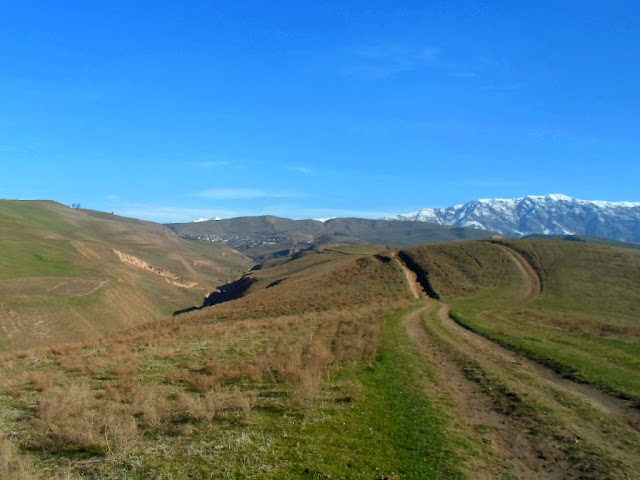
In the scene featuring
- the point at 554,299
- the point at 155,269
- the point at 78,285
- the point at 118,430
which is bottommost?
the point at 78,285

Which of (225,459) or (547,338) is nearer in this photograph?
(225,459)

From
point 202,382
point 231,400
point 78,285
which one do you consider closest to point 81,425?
point 231,400

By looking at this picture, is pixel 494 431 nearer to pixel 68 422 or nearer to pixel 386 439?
pixel 386 439

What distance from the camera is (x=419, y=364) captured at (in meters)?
19.6

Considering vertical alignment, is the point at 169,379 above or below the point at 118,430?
below

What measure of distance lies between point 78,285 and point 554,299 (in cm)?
7412

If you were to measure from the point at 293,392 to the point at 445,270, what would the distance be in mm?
49450

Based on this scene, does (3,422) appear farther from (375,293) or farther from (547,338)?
(375,293)

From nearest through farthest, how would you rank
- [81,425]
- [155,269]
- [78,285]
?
[81,425]
[78,285]
[155,269]

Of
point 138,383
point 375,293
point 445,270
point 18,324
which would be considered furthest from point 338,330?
point 18,324

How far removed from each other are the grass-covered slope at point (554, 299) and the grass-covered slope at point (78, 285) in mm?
48467

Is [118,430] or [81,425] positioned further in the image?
[81,425]

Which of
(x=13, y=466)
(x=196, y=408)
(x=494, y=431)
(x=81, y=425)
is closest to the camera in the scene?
(x=13, y=466)

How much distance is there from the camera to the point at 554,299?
149ft
